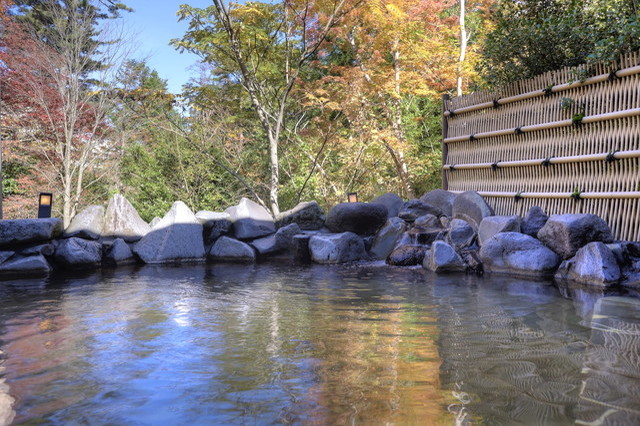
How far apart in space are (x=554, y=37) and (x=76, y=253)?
25.5ft

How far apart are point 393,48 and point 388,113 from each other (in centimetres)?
155

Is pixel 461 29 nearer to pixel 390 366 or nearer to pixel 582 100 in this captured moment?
pixel 582 100

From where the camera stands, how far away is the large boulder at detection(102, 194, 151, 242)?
902 centimetres

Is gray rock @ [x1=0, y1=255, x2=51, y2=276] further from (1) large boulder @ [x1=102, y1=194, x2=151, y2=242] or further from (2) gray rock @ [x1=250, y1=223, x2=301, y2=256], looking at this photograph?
(2) gray rock @ [x1=250, y1=223, x2=301, y2=256]

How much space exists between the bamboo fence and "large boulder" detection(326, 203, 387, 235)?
4.76ft

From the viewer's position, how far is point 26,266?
762 centimetres

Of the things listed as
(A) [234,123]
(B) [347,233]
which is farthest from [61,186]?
(B) [347,233]

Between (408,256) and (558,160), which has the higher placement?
(558,160)

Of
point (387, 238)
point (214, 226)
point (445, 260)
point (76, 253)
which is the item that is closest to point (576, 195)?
point (445, 260)

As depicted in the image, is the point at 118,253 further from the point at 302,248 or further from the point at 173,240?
the point at 302,248

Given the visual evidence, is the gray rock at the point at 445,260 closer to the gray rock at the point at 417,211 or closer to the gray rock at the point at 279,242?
the gray rock at the point at 417,211

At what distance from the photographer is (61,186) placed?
12.5 m

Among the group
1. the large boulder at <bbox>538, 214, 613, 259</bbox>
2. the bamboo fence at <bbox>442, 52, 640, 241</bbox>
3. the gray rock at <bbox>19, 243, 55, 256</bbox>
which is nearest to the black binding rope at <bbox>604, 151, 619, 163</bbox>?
the bamboo fence at <bbox>442, 52, 640, 241</bbox>

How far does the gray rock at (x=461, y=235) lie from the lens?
300 inches
